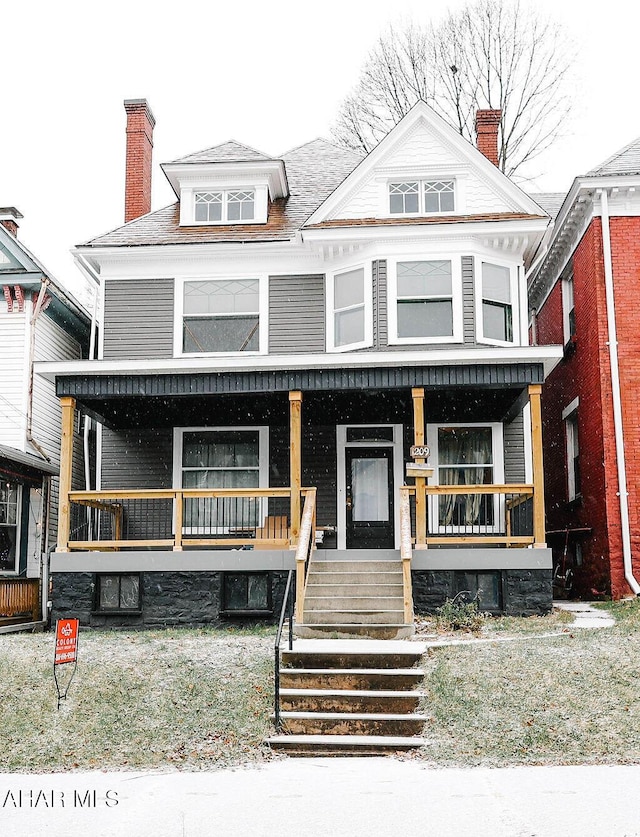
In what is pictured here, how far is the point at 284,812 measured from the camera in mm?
6469

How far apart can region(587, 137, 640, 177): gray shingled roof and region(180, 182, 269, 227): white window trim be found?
5.83 meters

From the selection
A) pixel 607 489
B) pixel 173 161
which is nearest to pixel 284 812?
pixel 607 489

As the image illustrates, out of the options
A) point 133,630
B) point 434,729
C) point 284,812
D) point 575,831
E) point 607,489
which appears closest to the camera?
point 575,831

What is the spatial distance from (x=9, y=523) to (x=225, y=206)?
7032 millimetres

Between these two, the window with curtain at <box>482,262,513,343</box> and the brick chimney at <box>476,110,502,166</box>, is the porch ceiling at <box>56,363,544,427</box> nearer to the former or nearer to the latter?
the window with curtain at <box>482,262,513,343</box>

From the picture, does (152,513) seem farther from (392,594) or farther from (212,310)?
(392,594)

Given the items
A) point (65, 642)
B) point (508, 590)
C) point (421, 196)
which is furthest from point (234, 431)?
point (65, 642)

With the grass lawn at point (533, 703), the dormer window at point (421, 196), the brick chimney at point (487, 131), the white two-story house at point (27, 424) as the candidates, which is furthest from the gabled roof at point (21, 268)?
the grass lawn at point (533, 703)

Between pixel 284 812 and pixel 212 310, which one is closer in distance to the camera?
pixel 284 812

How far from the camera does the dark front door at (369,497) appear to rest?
56.0ft

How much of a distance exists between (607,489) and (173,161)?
9.66 meters

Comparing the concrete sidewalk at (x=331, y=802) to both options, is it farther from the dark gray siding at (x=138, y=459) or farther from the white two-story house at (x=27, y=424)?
the white two-story house at (x=27, y=424)

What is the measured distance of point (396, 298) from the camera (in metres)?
16.2

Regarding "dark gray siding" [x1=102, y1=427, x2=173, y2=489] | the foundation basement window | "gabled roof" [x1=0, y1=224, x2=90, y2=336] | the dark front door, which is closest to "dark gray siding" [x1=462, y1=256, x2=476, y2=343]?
the dark front door
